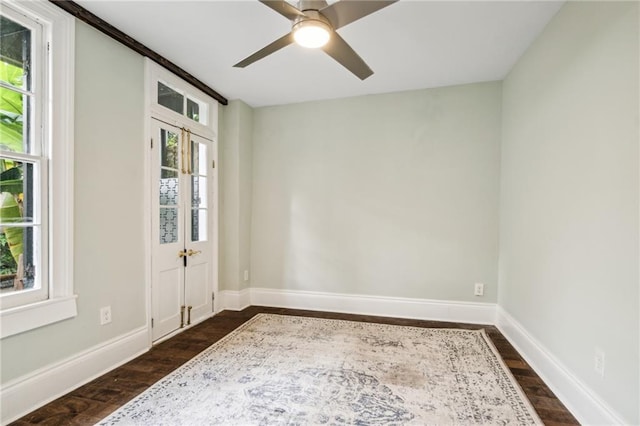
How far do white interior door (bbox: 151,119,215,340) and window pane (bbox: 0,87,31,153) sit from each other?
897mm

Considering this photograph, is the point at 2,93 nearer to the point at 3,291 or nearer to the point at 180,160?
the point at 3,291

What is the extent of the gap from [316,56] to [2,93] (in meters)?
2.16

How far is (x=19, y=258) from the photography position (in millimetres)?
1905

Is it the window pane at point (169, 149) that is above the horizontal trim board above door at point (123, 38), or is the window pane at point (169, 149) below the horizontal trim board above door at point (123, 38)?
below

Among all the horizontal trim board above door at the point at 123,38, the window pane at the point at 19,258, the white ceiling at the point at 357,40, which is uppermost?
the white ceiling at the point at 357,40

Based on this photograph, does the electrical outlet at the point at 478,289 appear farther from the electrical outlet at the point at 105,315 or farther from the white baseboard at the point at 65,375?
the electrical outlet at the point at 105,315

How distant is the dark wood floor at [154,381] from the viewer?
181cm

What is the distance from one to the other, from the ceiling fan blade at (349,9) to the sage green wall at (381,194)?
2.02m

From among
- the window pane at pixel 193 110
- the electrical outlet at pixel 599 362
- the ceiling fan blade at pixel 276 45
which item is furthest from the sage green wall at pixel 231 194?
the electrical outlet at pixel 599 362

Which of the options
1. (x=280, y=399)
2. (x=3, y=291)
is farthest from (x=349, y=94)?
(x=3, y=291)

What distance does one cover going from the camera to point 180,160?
310 centimetres

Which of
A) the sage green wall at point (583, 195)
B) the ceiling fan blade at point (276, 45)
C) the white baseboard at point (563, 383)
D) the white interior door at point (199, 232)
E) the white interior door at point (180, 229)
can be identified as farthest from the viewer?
the white interior door at point (199, 232)

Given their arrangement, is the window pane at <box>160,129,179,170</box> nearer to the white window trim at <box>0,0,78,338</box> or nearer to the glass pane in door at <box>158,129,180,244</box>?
the glass pane in door at <box>158,129,180,244</box>

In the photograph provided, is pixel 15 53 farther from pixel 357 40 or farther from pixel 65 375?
pixel 357 40
